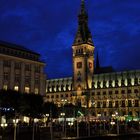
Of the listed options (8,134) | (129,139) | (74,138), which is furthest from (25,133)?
(129,139)

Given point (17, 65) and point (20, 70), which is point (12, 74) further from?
point (17, 65)

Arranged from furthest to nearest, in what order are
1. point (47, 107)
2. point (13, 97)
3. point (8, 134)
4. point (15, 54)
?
point (15, 54), point (47, 107), point (13, 97), point (8, 134)

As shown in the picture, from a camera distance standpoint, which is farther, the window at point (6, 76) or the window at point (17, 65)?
the window at point (17, 65)

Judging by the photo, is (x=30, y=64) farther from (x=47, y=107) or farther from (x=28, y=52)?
(x=47, y=107)

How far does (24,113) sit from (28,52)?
4426 centimetres

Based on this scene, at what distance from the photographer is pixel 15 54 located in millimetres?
148000

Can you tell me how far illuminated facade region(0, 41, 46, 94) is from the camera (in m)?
139

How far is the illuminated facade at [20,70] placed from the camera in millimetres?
138750

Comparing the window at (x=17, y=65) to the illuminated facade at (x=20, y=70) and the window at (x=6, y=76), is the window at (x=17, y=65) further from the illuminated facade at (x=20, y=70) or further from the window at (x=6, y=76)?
the window at (x=6, y=76)

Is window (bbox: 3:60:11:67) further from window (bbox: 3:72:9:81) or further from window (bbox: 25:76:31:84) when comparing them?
window (bbox: 25:76:31:84)

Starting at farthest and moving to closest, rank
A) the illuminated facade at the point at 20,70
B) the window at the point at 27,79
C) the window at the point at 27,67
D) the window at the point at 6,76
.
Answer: the window at the point at 27,67 → the window at the point at 27,79 → the illuminated facade at the point at 20,70 → the window at the point at 6,76

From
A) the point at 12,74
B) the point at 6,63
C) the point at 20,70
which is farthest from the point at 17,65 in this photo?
the point at 6,63

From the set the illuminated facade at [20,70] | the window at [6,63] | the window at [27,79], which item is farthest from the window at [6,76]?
the window at [27,79]

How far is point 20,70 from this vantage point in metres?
146
